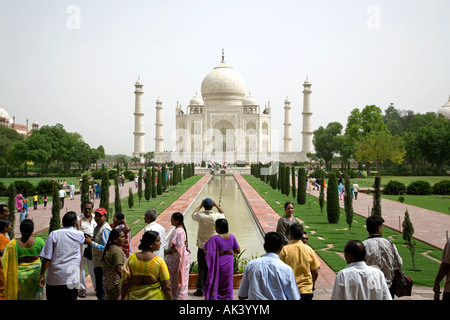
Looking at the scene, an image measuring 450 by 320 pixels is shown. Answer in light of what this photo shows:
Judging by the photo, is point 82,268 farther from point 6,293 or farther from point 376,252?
point 376,252

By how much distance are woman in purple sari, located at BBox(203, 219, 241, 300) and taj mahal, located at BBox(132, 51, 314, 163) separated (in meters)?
36.3

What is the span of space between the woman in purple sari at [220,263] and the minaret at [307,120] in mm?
39267

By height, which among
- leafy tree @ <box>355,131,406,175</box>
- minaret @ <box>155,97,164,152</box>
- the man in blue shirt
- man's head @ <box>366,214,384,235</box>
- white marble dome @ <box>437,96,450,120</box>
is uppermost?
white marble dome @ <box>437,96,450,120</box>

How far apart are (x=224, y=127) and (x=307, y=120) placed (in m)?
8.22

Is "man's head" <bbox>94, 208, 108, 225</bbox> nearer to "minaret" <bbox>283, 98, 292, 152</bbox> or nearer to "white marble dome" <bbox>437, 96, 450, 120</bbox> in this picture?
"minaret" <bbox>283, 98, 292, 152</bbox>

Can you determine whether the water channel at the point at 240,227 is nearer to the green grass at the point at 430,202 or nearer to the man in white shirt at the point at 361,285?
the man in white shirt at the point at 361,285

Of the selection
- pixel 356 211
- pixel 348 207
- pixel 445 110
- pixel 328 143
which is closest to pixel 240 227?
pixel 348 207

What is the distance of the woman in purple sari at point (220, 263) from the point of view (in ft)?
11.4

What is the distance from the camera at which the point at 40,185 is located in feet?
52.3

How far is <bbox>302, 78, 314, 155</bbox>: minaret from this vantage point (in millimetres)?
42062

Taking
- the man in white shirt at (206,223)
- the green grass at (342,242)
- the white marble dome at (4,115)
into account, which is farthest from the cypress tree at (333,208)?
the white marble dome at (4,115)

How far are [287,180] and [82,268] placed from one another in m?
12.0

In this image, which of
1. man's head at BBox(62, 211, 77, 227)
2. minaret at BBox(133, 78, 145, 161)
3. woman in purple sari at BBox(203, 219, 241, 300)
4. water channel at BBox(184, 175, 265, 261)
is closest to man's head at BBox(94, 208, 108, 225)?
man's head at BBox(62, 211, 77, 227)

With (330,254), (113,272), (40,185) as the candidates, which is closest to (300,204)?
(330,254)
